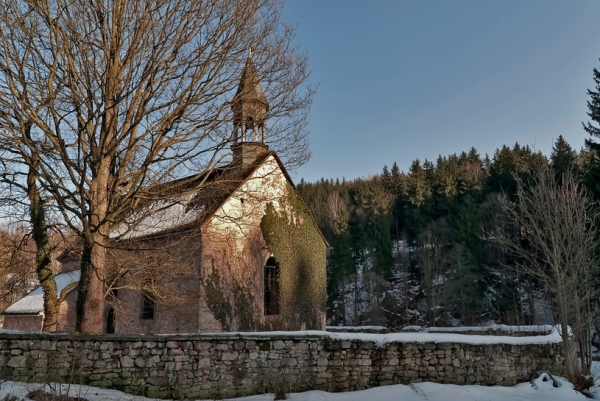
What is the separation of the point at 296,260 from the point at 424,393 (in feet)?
30.9

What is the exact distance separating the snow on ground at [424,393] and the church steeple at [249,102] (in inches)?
230

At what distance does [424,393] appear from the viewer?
29.6 ft

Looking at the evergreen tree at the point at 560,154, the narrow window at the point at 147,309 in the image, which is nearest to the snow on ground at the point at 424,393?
the narrow window at the point at 147,309

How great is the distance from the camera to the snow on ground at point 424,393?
7270 mm

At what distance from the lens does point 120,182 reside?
1001 cm

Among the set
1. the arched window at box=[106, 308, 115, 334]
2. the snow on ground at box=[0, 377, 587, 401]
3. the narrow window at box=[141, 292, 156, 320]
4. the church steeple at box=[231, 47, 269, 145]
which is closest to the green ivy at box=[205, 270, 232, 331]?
the narrow window at box=[141, 292, 156, 320]

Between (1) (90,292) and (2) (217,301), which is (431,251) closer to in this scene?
(2) (217,301)

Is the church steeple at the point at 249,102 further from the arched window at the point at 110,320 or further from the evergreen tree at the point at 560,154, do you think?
the evergreen tree at the point at 560,154

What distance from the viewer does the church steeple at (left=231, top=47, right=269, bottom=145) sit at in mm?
10258

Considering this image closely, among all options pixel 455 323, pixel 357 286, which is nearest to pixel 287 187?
pixel 455 323

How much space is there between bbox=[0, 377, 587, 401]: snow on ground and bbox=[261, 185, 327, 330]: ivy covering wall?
796cm

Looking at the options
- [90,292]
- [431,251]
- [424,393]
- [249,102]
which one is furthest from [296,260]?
[431,251]

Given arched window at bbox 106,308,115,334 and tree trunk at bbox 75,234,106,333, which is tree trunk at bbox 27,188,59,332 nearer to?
tree trunk at bbox 75,234,106,333

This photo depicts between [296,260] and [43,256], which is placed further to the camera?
[296,260]
